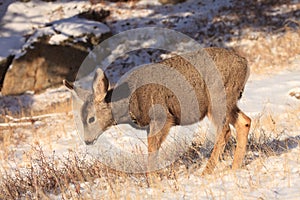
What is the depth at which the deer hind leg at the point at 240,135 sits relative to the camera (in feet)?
18.3

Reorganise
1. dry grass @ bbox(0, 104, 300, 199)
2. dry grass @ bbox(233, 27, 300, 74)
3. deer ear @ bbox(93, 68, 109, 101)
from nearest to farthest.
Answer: dry grass @ bbox(0, 104, 300, 199) → deer ear @ bbox(93, 68, 109, 101) → dry grass @ bbox(233, 27, 300, 74)

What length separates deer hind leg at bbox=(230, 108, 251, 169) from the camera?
5593 mm

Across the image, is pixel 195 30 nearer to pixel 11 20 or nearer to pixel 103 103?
pixel 11 20

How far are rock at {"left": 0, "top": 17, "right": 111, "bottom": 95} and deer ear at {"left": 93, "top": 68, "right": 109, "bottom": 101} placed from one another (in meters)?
11.4

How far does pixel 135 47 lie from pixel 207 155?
13371mm

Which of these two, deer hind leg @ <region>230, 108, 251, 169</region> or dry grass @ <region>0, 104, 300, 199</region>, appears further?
deer hind leg @ <region>230, 108, 251, 169</region>

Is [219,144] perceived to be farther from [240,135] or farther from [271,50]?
[271,50]

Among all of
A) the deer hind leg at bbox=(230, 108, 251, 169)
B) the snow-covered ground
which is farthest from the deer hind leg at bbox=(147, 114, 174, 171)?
A: the deer hind leg at bbox=(230, 108, 251, 169)

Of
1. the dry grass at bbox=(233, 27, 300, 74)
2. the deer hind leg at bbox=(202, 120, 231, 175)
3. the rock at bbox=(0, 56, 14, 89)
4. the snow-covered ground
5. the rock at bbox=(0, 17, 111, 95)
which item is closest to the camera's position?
the snow-covered ground

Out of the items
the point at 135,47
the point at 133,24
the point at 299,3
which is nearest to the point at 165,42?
the point at 135,47

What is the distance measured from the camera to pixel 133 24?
21.3m

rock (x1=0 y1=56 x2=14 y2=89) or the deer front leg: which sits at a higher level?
the deer front leg

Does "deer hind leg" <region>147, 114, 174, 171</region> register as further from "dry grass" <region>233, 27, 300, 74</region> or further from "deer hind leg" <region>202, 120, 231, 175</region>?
"dry grass" <region>233, 27, 300, 74</region>

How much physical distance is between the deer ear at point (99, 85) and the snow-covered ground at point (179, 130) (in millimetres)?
990
